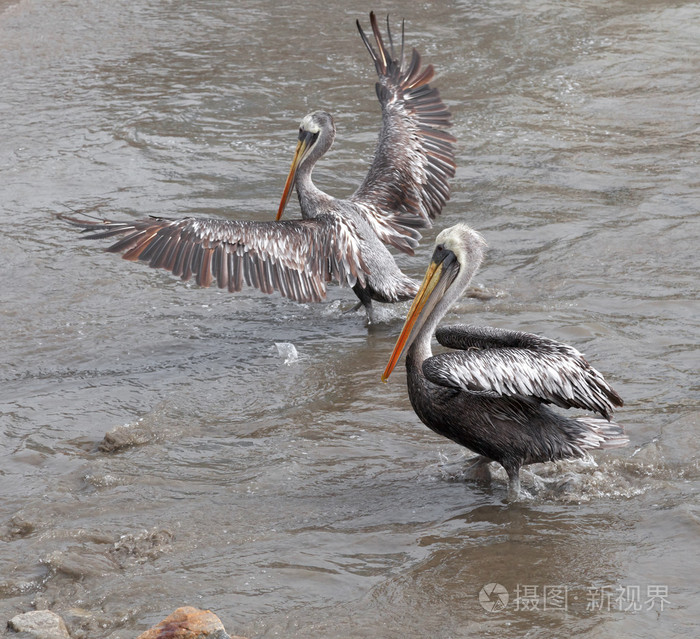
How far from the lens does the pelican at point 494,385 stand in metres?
3.91

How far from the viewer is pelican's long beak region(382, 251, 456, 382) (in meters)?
4.36

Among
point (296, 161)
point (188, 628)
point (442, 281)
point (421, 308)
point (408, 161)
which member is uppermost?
point (408, 161)

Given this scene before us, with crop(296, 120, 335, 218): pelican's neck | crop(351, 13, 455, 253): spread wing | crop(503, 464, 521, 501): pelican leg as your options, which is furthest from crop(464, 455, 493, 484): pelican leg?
crop(296, 120, 335, 218): pelican's neck

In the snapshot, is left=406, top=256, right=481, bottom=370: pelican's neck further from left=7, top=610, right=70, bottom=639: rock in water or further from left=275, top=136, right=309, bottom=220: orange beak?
left=275, top=136, right=309, bottom=220: orange beak

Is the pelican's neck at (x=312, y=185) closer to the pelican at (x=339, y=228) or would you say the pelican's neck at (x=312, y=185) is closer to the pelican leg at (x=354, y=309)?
the pelican at (x=339, y=228)

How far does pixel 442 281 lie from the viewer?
4.38m

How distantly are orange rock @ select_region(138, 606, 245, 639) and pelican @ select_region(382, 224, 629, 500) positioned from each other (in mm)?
1428

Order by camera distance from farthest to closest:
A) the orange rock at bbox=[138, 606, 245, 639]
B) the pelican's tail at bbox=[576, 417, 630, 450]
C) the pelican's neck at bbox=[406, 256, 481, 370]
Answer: the pelican's neck at bbox=[406, 256, 481, 370] → the pelican's tail at bbox=[576, 417, 630, 450] → the orange rock at bbox=[138, 606, 245, 639]

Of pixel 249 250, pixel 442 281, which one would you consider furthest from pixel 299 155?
pixel 442 281

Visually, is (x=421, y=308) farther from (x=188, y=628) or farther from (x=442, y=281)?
(x=188, y=628)

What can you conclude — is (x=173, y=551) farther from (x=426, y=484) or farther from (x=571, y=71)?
(x=571, y=71)

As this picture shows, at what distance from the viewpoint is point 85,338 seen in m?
5.92

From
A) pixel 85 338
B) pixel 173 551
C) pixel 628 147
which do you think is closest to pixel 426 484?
pixel 173 551

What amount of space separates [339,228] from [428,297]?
188 centimetres
